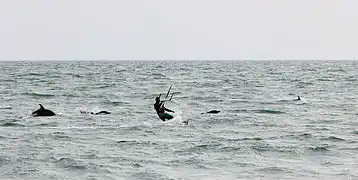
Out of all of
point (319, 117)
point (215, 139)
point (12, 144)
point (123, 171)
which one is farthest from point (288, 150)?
point (319, 117)

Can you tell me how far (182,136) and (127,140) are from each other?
225 centimetres

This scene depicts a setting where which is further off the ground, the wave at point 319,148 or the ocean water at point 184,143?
the wave at point 319,148

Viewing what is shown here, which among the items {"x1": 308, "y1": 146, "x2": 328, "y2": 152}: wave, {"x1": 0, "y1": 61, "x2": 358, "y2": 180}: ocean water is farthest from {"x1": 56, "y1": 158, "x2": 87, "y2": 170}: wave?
{"x1": 308, "y1": 146, "x2": 328, "y2": 152}: wave

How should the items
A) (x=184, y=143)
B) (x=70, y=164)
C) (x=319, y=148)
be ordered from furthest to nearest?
(x=184, y=143) → (x=319, y=148) → (x=70, y=164)

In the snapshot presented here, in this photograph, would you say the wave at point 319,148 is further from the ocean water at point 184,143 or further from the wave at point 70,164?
the wave at point 70,164

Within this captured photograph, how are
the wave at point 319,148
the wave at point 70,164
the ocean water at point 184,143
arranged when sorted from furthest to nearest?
the wave at point 319,148 < the wave at point 70,164 < the ocean water at point 184,143

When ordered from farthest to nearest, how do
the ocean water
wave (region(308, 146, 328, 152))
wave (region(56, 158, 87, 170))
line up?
1. wave (region(308, 146, 328, 152))
2. wave (region(56, 158, 87, 170))
3. the ocean water

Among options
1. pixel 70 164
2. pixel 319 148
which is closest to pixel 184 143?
pixel 319 148

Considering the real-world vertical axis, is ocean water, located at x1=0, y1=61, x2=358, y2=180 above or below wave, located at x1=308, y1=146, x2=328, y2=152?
below

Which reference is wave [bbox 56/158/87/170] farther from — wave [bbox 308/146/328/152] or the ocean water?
wave [bbox 308/146/328/152]

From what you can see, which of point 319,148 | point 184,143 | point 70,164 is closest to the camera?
point 70,164

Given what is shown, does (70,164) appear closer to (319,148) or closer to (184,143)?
(184,143)

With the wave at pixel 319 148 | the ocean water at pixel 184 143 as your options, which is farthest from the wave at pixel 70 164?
the wave at pixel 319 148

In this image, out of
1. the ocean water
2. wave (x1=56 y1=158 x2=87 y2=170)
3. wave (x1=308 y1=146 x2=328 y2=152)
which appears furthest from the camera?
wave (x1=308 y1=146 x2=328 y2=152)
